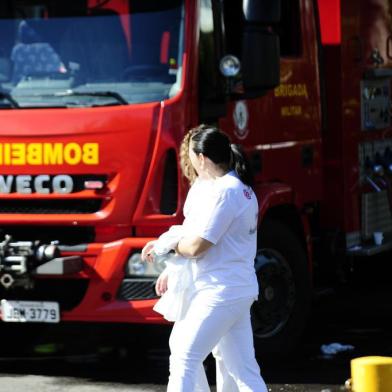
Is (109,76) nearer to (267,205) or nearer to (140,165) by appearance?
(140,165)

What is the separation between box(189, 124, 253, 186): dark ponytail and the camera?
6.56 metres

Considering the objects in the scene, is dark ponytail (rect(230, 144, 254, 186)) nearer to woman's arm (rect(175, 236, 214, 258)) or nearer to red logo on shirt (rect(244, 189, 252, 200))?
red logo on shirt (rect(244, 189, 252, 200))

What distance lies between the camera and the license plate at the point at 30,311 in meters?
8.36

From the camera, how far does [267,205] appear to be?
882cm

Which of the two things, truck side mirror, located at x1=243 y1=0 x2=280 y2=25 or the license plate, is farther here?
the license plate

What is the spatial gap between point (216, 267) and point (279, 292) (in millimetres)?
2728

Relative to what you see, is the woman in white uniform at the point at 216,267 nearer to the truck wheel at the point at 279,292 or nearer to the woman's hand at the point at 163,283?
the woman's hand at the point at 163,283

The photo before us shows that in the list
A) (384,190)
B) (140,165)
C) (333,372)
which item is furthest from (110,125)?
(384,190)

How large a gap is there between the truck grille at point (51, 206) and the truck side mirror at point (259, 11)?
155 cm

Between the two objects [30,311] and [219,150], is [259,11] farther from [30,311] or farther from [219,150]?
[30,311]

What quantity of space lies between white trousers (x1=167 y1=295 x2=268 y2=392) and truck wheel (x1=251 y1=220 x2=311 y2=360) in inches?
87.1

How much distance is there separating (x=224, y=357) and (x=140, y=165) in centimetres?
195

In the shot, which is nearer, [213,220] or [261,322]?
[213,220]

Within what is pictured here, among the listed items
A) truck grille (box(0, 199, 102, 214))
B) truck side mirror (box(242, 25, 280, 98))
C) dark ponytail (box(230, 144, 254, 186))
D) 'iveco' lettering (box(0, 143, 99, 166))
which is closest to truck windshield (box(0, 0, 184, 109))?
'iveco' lettering (box(0, 143, 99, 166))
